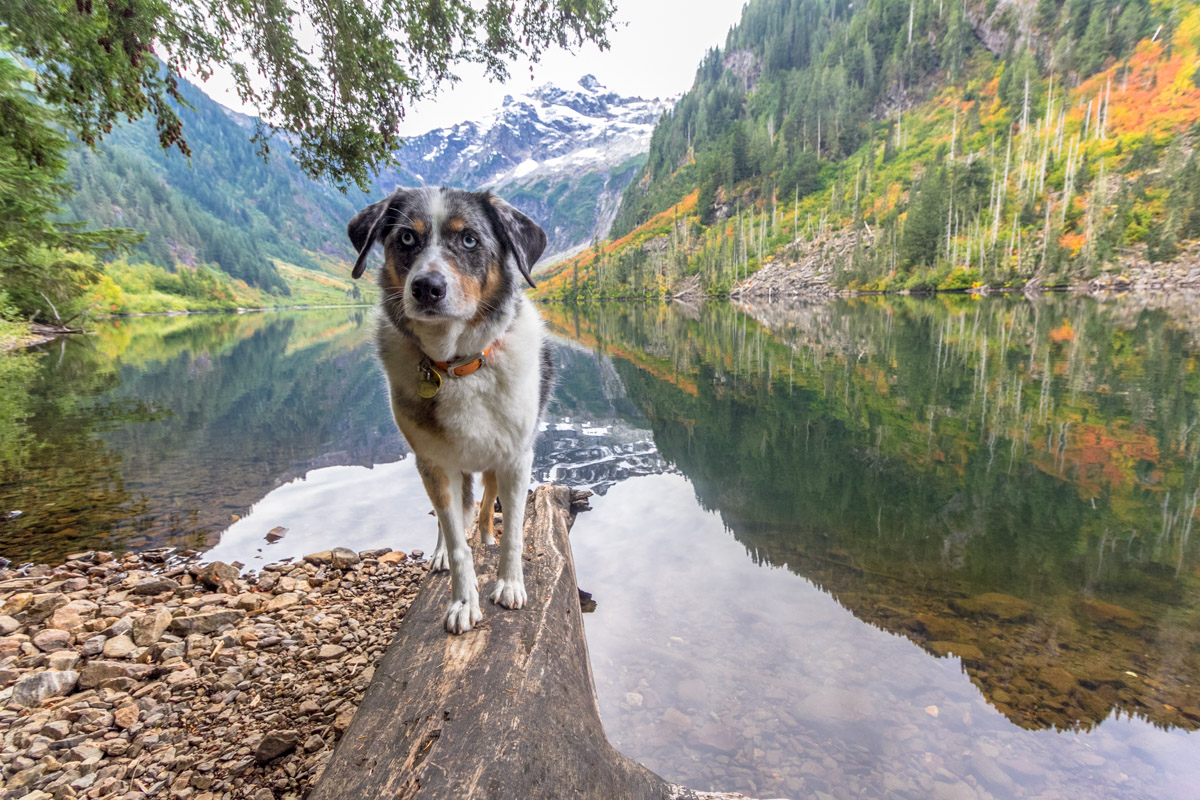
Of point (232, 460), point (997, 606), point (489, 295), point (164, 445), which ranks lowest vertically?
point (997, 606)

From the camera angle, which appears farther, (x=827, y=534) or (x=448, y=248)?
(x=827, y=534)

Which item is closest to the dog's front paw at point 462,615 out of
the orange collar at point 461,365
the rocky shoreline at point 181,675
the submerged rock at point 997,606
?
the rocky shoreline at point 181,675

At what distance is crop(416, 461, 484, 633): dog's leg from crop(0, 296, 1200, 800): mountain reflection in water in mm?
1281

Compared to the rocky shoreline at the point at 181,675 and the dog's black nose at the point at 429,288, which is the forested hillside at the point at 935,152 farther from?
the rocky shoreline at the point at 181,675

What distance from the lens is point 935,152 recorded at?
300 ft

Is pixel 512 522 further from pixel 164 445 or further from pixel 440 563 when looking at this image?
pixel 164 445

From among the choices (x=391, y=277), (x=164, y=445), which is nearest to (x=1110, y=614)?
(x=391, y=277)

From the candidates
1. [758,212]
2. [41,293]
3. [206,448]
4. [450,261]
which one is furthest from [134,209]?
[450,261]

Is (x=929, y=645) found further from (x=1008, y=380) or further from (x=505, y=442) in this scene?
(x=1008, y=380)

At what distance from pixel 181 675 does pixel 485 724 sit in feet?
8.46

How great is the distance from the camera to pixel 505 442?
3.46m

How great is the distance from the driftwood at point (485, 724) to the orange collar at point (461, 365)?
1.54 meters

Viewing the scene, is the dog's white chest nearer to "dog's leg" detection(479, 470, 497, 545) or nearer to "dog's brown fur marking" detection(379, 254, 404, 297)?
"dog's brown fur marking" detection(379, 254, 404, 297)

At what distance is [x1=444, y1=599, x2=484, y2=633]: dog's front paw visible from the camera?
318cm
